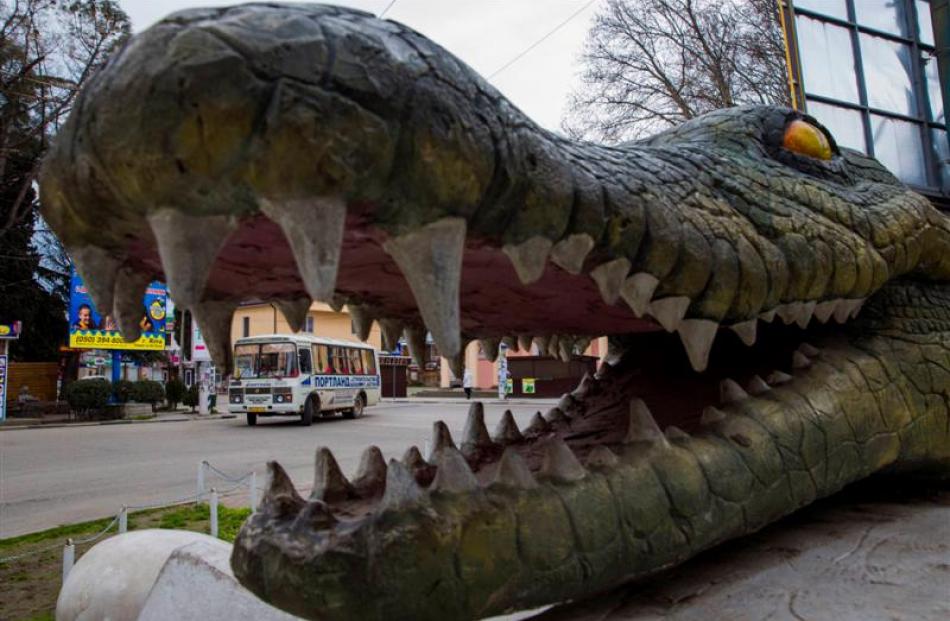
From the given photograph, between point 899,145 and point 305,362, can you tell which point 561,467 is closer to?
point 899,145

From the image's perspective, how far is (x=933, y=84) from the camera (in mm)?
8797

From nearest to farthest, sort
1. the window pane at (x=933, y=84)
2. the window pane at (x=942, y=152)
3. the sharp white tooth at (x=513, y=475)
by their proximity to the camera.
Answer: the sharp white tooth at (x=513, y=475) < the window pane at (x=942, y=152) < the window pane at (x=933, y=84)

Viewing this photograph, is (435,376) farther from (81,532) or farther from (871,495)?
(871,495)

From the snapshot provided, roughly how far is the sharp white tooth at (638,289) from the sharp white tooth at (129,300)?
98 centimetres

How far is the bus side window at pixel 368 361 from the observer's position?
2331 centimetres

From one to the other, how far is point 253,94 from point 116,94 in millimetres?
215

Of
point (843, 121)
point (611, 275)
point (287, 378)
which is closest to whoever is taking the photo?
point (611, 275)

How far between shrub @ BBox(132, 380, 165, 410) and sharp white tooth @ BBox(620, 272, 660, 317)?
1040 inches

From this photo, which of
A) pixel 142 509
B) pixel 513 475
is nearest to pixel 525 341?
pixel 513 475

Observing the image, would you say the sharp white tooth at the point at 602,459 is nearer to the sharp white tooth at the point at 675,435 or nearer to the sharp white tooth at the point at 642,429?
the sharp white tooth at the point at 642,429

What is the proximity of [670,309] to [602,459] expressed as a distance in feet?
1.25

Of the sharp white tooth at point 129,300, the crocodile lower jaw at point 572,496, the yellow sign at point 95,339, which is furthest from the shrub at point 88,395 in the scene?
the sharp white tooth at point 129,300

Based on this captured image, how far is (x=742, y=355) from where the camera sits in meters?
2.21

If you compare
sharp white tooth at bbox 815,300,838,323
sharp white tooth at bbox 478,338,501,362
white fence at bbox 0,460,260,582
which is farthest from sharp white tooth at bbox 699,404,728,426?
white fence at bbox 0,460,260,582
